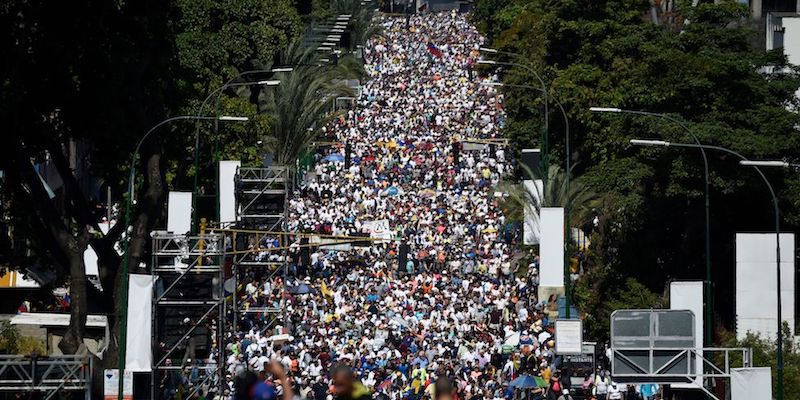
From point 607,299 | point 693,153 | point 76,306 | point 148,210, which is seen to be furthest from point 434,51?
point 76,306

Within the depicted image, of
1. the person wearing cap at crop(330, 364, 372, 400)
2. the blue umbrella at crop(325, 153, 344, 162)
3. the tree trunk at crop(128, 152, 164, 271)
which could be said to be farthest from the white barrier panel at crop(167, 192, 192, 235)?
the blue umbrella at crop(325, 153, 344, 162)

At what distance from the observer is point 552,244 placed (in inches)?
2125

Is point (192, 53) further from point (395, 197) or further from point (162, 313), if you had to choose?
point (162, 313)

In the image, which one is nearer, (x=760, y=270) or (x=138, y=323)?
(x=138, y=323)

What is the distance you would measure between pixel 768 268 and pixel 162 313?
533 inches

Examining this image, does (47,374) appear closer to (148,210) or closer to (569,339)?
(148,210)

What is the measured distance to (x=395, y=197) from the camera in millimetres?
87000

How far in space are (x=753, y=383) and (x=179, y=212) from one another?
20.4 m

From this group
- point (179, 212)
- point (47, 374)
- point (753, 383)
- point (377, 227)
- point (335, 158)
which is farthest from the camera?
point (335, 158)

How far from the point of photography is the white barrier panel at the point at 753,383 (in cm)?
3872

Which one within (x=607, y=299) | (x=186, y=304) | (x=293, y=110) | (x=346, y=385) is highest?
(x=293, y=110)

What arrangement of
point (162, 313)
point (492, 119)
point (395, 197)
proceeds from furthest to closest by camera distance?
point (492, 119), point (395, 197), point (162, 313)

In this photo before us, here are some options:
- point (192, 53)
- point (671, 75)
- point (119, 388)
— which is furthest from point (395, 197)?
point (119, 388)

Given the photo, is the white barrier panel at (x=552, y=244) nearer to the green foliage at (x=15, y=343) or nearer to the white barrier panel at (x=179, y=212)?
the white barrier panel at (x=179, y=212)
